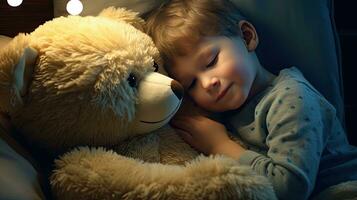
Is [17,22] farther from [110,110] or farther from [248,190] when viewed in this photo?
[248,190]

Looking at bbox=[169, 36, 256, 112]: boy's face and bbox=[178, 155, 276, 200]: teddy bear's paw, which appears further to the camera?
bbox=[169, 36, 256, 112]: boy's face

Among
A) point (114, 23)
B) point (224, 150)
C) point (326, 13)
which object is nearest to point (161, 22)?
point (114, 23)

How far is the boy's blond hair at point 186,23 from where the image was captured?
1.15 m

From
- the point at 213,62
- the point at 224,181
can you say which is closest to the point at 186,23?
the point at 213,62

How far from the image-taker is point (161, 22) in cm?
118

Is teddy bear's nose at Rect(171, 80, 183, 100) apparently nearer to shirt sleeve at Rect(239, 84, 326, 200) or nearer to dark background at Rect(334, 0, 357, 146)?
shirt sleeve at Rect(239, 84, 326, 200)

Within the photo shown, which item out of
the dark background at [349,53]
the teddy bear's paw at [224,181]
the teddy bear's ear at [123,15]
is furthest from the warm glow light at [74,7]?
the dark background at [349,53]

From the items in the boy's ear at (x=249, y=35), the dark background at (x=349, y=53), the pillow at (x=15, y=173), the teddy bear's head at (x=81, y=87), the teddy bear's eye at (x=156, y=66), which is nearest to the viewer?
the pillow at (x=15, y=173)

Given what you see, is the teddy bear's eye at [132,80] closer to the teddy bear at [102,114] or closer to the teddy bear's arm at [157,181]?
the teddy bear at [102,114]

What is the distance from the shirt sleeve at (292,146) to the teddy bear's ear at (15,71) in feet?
1.45

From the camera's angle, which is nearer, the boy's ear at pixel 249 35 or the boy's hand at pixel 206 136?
the boy's hand at pixel 206 136

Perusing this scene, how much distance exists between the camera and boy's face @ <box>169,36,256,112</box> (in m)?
1.12

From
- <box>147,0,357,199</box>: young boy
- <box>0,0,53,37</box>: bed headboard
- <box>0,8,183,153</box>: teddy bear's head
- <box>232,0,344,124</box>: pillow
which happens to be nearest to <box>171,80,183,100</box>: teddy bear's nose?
<box>0,8,183,153</box>: teddy bear's head

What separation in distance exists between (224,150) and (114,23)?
0.34m
